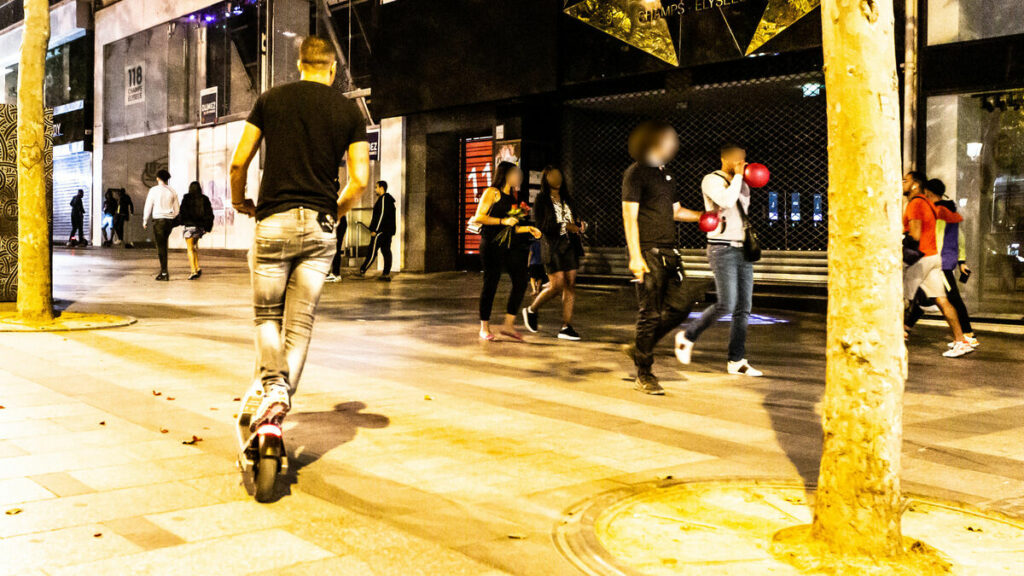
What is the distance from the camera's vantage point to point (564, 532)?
3.57 metres

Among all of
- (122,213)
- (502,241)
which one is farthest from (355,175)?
(122,213)

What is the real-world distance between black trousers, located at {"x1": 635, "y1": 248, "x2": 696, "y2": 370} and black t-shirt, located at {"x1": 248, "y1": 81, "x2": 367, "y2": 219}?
3.13m

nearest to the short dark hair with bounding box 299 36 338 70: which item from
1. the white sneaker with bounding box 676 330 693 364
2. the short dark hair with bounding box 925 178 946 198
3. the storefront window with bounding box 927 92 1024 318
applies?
the white sneaker with bounding box 676 330 693 364

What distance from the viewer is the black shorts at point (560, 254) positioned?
1004 centimetres

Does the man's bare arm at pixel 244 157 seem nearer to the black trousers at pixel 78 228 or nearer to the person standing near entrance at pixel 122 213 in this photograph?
the person standing near entrance at pixel 122 213

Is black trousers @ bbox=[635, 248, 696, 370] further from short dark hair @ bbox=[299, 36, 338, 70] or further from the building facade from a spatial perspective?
the building facade

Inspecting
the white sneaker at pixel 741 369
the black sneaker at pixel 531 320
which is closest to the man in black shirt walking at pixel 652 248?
the white sneaker at pixel 741 369

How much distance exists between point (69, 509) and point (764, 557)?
103 inches

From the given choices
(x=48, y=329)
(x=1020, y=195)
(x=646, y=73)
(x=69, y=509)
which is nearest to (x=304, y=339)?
(x=69, y=509)

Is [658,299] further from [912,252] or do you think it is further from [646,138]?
[912,252]

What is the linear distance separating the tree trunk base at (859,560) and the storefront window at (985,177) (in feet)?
34.2

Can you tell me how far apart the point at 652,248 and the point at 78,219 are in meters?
32.9

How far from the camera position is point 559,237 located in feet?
32.9

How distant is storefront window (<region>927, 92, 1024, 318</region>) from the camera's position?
1252cm
